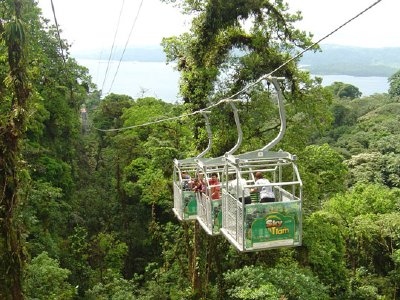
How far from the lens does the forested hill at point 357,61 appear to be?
139m

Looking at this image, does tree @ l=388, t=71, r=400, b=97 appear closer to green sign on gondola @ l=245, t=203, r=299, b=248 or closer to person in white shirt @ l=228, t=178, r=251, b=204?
person in white shirt @ l=228, t=178, r=251, b=204

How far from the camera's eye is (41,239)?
14664 mm

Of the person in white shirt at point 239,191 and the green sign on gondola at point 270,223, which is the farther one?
the person in white shirt at point 239,191

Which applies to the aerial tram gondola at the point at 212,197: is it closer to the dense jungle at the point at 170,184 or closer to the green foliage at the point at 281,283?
the dense jungle at the point at 170,184

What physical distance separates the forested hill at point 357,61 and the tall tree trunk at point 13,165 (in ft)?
413

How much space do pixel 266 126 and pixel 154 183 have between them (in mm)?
6403

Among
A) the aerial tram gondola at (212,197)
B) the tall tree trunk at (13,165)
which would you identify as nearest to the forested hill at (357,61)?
the aerial tram gondola at (212,197)

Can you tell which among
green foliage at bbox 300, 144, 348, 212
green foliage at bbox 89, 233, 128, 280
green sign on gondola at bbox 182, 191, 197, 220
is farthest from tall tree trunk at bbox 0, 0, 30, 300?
green foliage at bbox 89, 233, 128, 280

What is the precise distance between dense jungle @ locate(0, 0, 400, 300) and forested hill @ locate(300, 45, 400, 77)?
372ft

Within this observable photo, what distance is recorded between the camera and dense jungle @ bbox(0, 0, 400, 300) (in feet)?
20.4

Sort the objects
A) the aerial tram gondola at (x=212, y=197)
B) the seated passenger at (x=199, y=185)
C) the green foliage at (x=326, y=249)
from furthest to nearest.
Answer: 1. the green foliage at (x=326, y=249)
2. the seated passenger at (x=199, y=185)
3. the aerial tram gondola at (x=212, y=197)

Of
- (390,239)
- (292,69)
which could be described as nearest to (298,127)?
(292,69)

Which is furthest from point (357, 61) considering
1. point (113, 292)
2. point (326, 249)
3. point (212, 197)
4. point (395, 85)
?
point (212, 197)

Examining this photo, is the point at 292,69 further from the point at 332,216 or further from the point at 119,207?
the point at 119,207
